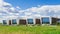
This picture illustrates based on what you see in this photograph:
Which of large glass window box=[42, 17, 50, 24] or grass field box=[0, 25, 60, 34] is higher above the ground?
large glass window box=[42, 17, 50, 24]

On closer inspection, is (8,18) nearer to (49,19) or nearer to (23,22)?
(23,22)

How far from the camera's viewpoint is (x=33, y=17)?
41.0 metres

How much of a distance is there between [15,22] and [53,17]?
918cm

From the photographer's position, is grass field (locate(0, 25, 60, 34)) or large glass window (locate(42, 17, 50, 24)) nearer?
grass field (locate(0, 25, 60, 34))

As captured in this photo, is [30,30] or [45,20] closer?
[30,30]

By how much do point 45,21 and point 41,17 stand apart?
2.10m

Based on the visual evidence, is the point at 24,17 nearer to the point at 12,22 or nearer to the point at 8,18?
the point at 12,22

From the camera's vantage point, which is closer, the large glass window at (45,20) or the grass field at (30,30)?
the grass field at (30,30)

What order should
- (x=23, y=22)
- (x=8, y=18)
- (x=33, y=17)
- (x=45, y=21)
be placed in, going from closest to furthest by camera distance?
(x=45, y=21)
(x=33, y=17)
(x=23, y=22)
(x=8, y=18)

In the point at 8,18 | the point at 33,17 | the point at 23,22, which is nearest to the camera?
the point at 33,17

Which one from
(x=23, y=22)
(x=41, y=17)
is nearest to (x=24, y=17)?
(x=23, y=22)

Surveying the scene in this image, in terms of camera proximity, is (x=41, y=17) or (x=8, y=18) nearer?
(x=41, y=17)

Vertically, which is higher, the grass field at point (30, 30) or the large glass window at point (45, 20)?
the large glass window at point (45, 20)

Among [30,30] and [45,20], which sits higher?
[45,20]
